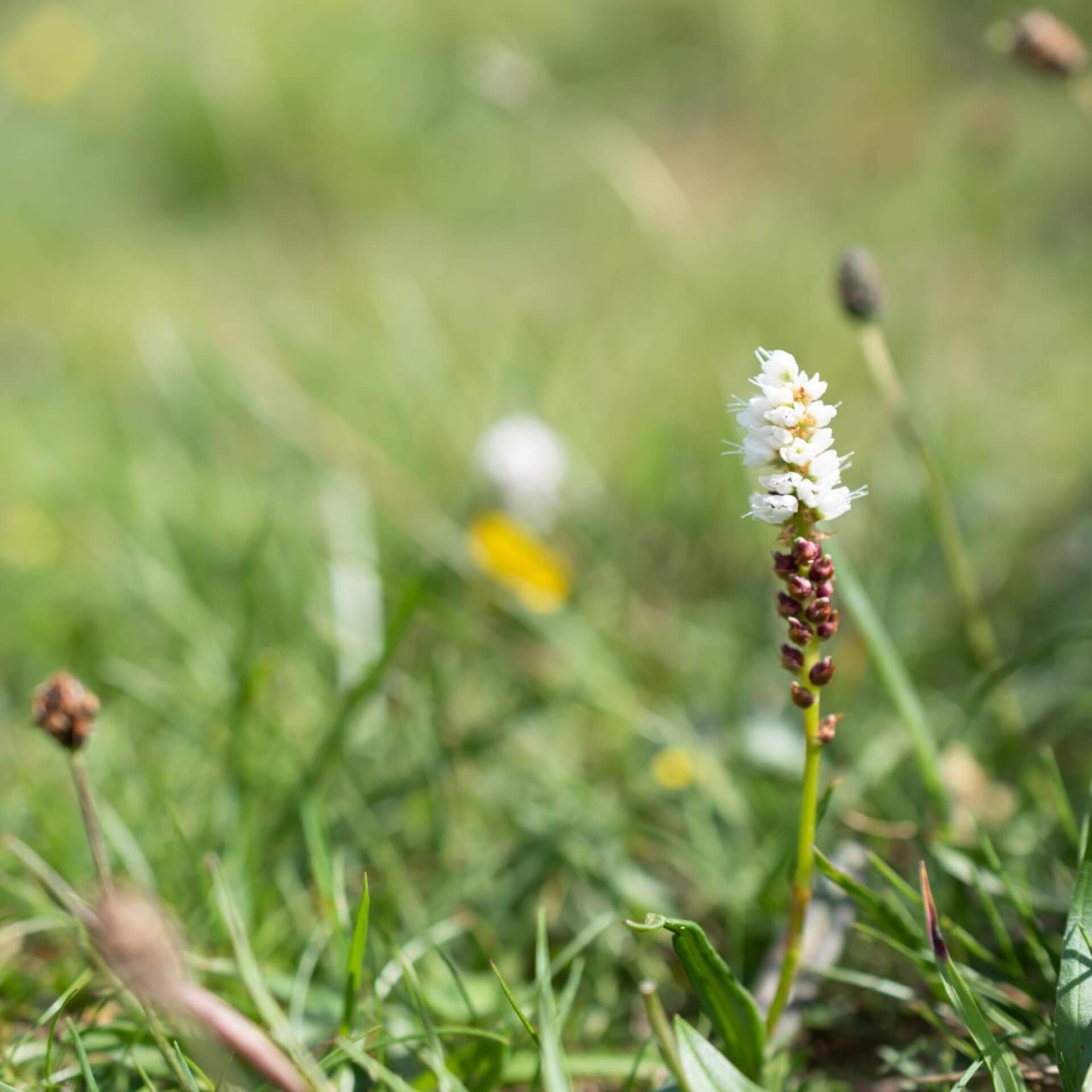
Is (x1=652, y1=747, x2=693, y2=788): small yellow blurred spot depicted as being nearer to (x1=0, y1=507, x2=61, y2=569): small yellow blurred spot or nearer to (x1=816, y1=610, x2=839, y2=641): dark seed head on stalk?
(x1=816, y1=610, x2=839, y2=641): dark seed head on stalk

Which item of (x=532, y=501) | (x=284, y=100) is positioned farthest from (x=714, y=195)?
(x=532, y=501)

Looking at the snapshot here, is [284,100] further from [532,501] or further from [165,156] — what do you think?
[532,501]

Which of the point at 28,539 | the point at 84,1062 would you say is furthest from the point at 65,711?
the point at 28,539

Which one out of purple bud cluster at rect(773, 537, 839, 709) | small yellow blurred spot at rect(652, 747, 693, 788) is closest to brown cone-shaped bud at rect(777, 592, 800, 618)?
purple bud cluster at rect(773, 537, 839, 709)

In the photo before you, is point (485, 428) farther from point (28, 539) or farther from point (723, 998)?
point (723, 998)

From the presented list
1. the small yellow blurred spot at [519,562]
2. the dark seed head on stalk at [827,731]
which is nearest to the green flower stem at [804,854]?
the dark seed head on stalk at [827,731]
